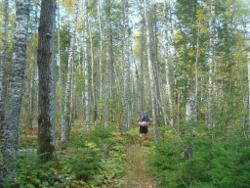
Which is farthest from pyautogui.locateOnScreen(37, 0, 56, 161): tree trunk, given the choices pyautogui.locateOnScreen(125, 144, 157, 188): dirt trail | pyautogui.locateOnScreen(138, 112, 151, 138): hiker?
pyautogui.locateOnScreen(138, 112, 151, 138): hiker

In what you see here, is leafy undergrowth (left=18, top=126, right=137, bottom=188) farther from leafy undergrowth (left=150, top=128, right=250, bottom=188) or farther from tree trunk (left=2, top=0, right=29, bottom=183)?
leafy undergrowth (left=150, top=128, right=250, bottom=188)

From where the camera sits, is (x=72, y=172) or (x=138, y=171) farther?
(x=138, y=171)

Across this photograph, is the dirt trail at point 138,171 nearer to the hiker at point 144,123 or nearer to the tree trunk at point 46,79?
the tree trunk at point 46,79

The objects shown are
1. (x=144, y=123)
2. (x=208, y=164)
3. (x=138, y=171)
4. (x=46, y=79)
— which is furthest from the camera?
(x=144, y=123)

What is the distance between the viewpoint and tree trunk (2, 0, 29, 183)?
6.78 m

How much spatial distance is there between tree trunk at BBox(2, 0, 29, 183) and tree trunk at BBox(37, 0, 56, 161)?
890mm

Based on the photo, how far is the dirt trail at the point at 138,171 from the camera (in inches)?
379

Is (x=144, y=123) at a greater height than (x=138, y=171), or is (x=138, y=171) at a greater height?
(x=144, y=123)

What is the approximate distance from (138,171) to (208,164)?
359cm

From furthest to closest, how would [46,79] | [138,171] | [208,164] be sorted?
1. [138,171]
2. [46,79]
3. [208,164]

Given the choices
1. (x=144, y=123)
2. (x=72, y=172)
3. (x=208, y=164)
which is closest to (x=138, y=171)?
(x=72, y=172)

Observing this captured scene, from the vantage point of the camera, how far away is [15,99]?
7.03 meters

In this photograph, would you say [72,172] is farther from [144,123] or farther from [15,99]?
[144,123]

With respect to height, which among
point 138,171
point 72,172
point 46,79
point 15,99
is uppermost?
point 46,79
